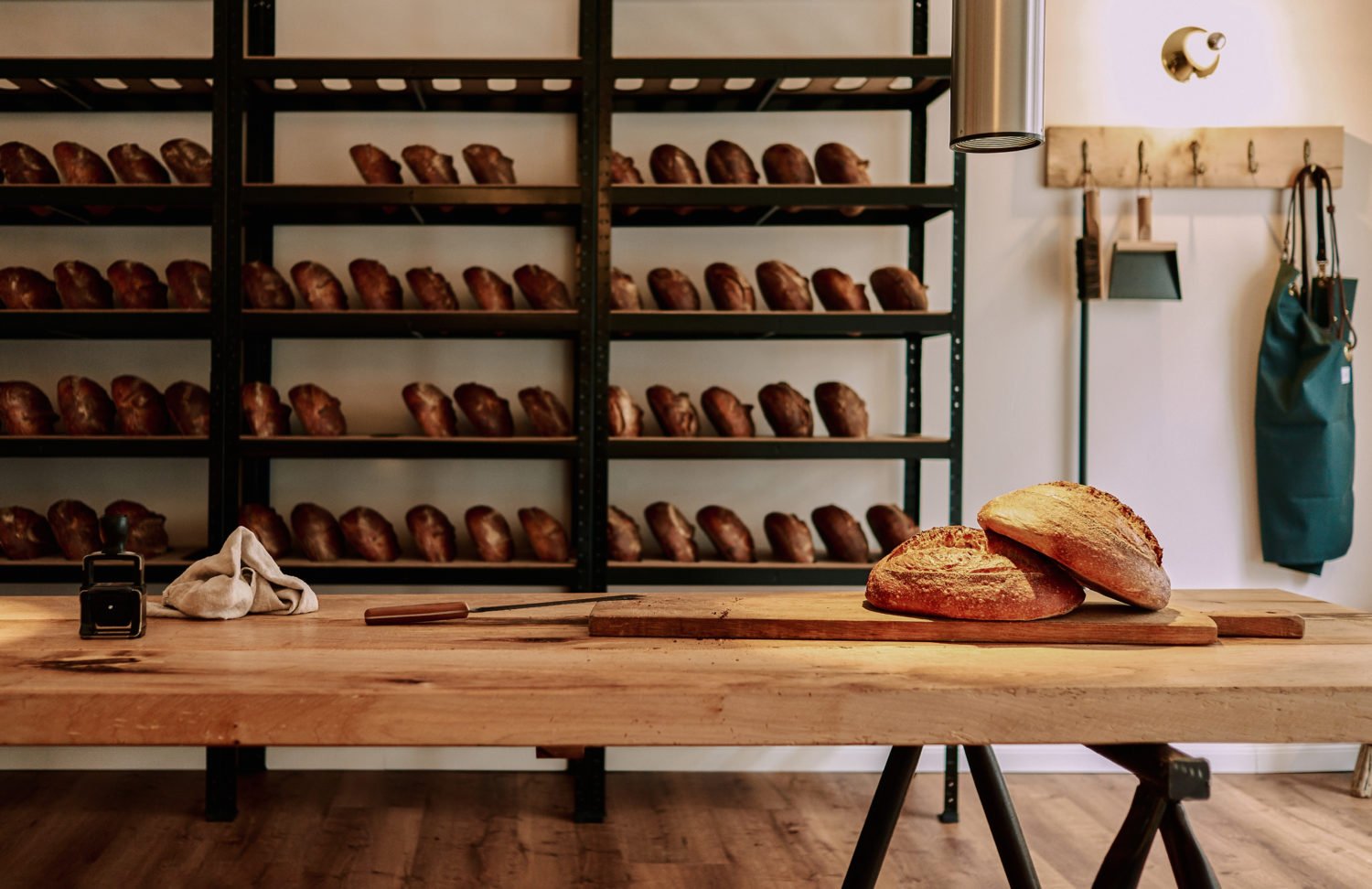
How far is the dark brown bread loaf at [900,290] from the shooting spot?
331 cm

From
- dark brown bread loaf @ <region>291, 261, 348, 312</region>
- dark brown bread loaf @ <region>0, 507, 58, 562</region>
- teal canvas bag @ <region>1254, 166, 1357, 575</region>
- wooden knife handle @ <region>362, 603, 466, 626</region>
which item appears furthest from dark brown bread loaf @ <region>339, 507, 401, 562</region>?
teal canvas bag @ <region>1254, 166, 1357, 575</region>

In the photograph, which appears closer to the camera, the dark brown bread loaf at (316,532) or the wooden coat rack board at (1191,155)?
the dark brown bread loaf at (316,532)

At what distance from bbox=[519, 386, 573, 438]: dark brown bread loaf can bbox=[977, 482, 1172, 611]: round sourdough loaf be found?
6.17ft

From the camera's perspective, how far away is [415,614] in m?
1.70

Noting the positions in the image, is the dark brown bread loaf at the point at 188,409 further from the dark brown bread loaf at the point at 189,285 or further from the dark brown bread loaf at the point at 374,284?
the dark brown bread loaf at the point at 374,284

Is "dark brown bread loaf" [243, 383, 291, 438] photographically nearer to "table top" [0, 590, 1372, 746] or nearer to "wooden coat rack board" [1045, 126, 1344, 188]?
"table top" [0, 590, 1372, 746]

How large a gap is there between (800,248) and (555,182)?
0.81 m

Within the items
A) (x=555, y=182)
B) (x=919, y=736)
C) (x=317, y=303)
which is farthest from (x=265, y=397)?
(x=919, y=736)

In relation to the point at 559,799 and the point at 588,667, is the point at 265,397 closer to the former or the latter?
the point at 559,799

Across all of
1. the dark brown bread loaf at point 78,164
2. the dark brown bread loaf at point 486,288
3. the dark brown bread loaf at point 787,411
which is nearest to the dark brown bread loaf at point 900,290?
the dark brown bread loaf at point 787,411

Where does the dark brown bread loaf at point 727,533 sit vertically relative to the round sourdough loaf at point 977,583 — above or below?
below

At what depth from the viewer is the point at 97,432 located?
3.25m

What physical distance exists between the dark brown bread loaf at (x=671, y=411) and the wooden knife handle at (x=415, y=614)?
163 centimetres

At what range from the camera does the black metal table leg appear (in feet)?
6.23
